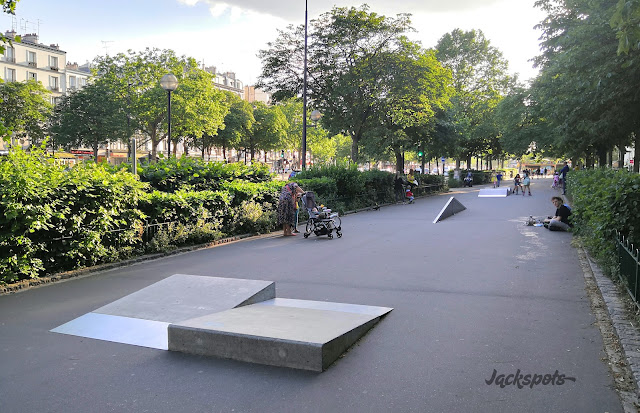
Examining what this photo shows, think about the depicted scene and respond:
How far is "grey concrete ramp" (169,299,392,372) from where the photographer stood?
4699 millimetres

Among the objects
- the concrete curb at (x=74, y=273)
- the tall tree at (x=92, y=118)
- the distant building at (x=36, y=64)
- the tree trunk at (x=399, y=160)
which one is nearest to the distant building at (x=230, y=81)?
the distant building at (x=36, y=64)

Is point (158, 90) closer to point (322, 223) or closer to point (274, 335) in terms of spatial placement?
point (322, 223)

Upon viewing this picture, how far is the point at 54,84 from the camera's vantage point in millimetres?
70875

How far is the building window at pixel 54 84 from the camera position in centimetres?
6994

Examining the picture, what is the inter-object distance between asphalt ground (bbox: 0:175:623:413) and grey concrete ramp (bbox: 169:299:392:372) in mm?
116

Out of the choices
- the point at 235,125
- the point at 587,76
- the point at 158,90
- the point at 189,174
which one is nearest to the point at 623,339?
the point at 189,174

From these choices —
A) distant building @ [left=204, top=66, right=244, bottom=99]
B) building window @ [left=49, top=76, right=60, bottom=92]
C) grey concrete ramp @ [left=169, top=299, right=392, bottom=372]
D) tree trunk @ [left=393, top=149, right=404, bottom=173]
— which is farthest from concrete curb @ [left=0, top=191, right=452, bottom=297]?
distant building @ [left=204, top=66, right=244, bottom=99]

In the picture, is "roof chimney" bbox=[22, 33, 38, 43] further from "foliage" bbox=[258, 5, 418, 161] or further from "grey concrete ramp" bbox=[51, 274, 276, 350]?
"grey concrete ramp" bbox=[51, 274, 276, 350]

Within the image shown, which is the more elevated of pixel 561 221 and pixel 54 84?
pixel 54 84

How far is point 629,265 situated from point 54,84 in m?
77.8

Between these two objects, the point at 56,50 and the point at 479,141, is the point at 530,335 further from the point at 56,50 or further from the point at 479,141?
the point at 56,50

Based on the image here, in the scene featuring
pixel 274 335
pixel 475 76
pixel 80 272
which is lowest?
pixel 80 272

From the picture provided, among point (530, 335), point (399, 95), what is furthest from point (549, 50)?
point (530, 335)

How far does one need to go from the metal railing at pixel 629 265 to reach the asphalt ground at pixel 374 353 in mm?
584
